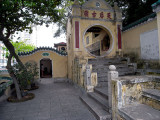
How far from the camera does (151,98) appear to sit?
9.30 ft

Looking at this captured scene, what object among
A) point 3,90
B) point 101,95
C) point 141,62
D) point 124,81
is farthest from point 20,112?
point 141,62

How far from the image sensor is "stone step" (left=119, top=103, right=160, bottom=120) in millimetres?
2410

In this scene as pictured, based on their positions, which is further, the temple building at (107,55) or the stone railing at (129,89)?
the temple building at (107,55)

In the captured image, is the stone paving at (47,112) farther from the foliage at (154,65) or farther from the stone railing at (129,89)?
the foliage at (154,65)

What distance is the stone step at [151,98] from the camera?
2.65 metres

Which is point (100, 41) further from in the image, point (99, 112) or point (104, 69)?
point (99, 112)

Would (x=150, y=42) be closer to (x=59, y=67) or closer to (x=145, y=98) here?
(x=145, y=98)

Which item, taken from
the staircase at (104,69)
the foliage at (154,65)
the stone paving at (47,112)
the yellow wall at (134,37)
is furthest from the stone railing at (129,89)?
the yellow wall at (134,37)

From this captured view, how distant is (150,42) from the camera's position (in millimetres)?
7148

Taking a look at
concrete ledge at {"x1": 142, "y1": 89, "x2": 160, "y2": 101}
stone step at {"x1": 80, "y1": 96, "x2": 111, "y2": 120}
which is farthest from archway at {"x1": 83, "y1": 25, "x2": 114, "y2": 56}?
concrete ledge at {"x1": 142, "y1": 89, "x2": 160, "y2": 101}

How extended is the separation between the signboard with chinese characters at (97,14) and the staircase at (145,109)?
795 cm

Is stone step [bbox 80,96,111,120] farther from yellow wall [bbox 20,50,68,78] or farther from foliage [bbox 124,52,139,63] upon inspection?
yellow wall [bbox 20,50,68,78]

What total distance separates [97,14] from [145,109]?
858cm

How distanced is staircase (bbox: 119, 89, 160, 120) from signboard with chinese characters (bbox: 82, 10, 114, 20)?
795cm
